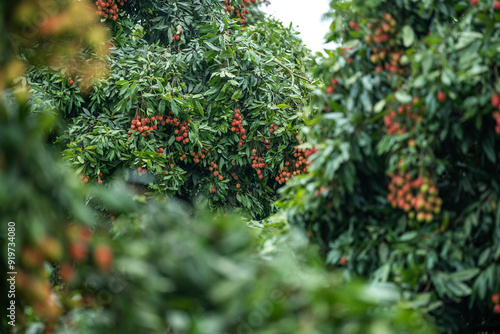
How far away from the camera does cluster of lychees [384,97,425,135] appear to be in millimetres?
1984

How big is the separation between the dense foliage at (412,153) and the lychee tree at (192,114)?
2.43 m

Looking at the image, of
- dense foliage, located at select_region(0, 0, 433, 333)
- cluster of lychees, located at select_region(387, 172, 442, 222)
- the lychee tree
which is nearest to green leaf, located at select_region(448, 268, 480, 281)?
cluster of lychees, located at select_region(387, 172, 442, 222)

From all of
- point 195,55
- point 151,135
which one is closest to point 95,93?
point 151,135

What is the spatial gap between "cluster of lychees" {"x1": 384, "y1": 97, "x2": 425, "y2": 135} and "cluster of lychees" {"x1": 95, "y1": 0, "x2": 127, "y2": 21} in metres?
4.36

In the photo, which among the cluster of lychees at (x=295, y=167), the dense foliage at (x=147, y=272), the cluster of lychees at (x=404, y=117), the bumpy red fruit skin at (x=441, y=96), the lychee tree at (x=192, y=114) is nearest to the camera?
the dense foliage at (x=147, y=272)

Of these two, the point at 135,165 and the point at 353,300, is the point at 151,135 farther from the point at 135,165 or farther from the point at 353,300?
the point at 353,300

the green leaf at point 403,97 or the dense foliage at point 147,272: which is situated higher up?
the green leaf at point 403,97

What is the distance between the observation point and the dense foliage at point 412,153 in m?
1.95

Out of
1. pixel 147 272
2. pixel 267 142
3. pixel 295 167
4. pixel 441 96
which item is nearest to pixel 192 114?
pixel 267 142

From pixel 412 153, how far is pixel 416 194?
224 millimetres

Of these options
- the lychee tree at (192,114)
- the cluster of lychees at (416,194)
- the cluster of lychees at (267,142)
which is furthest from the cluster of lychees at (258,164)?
the cluster of lychees at (416,194)

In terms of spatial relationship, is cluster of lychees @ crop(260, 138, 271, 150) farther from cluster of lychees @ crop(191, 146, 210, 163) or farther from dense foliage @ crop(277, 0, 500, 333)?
dense foliage @ crop(277, 0, 500, 333)

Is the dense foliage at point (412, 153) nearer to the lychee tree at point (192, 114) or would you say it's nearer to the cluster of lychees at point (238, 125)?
the lychee tree at point (192, 114)

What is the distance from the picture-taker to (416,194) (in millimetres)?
2098
